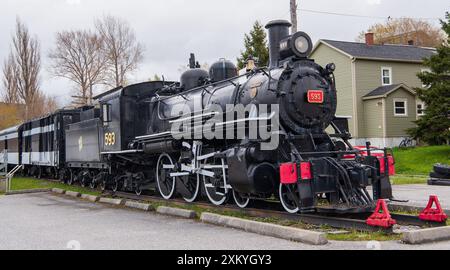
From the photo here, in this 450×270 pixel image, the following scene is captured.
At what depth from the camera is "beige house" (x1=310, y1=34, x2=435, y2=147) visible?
30141 millimetres

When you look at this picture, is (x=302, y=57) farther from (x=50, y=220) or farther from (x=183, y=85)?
(x=50, y=220)

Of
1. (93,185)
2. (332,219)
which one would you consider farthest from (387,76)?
(332,219)

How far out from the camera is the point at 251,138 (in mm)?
9289

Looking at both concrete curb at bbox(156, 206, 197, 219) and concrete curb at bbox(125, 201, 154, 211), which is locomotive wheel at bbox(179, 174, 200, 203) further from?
concrete curb at bbox(156, 206, 197, 219)

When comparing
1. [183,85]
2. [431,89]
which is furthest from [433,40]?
[183,85]

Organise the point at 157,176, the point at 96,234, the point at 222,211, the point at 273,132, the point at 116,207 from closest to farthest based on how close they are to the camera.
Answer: the point at 96,234
the point at 273,132
the point at 222,211
the point at 116,207
the point at 157,176

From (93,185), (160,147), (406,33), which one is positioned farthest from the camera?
(406,33)

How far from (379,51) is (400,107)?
4706 millimetres

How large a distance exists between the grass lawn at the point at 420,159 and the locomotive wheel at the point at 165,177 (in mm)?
12717

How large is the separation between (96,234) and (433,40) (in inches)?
2247

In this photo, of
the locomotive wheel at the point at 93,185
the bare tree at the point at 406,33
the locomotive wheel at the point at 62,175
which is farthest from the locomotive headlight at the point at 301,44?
the bare tree at the point at 406,33

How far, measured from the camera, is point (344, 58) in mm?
31547

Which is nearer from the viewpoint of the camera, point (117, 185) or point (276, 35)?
point (276, 35)

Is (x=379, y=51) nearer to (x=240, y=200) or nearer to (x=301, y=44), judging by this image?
(x=301, y=44)
